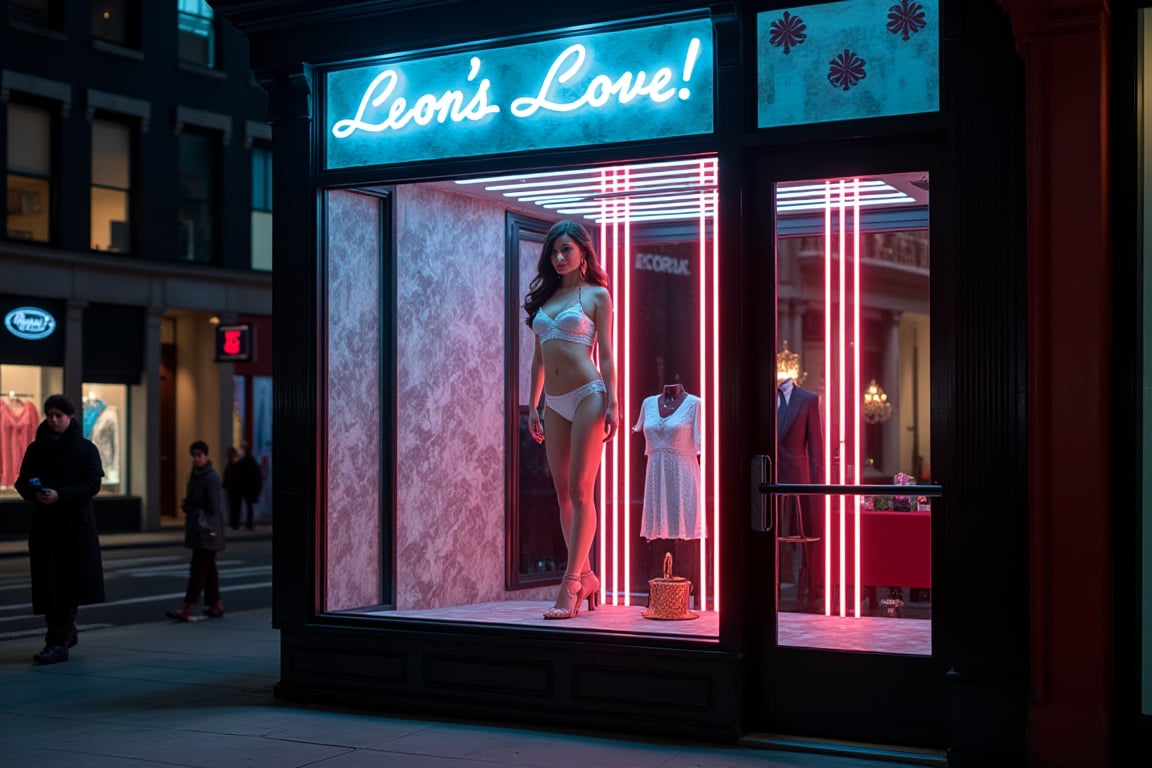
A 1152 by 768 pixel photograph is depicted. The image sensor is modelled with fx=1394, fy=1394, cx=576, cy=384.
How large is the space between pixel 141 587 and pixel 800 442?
427 inches

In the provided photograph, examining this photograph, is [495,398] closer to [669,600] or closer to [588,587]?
[588,587]

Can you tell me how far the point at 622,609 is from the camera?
8.77 metres

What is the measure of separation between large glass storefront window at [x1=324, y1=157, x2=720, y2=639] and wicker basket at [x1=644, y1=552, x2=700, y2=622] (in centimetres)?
2

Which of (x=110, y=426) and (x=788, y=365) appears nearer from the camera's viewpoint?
(x=788, y=365)

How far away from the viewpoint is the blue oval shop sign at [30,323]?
76.0ft

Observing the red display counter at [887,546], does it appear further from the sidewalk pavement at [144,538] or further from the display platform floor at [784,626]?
the sidewalk pavement at [144,538]

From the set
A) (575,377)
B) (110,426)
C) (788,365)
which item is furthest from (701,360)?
(110,426)

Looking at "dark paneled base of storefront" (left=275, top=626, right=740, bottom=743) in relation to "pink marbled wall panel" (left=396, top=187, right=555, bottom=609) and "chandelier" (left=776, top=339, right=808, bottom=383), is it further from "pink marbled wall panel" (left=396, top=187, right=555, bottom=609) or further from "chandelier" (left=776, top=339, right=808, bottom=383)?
"chandelier" (left=776, top=339, right=808, bottom=383)

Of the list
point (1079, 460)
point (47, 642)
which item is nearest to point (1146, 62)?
point (1079, 460)

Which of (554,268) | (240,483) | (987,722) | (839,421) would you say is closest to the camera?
(987,722)

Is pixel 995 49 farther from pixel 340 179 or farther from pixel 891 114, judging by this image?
pixel 340 179

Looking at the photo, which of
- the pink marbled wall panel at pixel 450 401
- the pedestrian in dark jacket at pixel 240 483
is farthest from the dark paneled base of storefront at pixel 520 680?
the pedestrian in dark jacket at pixel 240 483

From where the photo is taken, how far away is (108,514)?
974 inches

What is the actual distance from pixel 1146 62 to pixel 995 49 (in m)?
0.67
